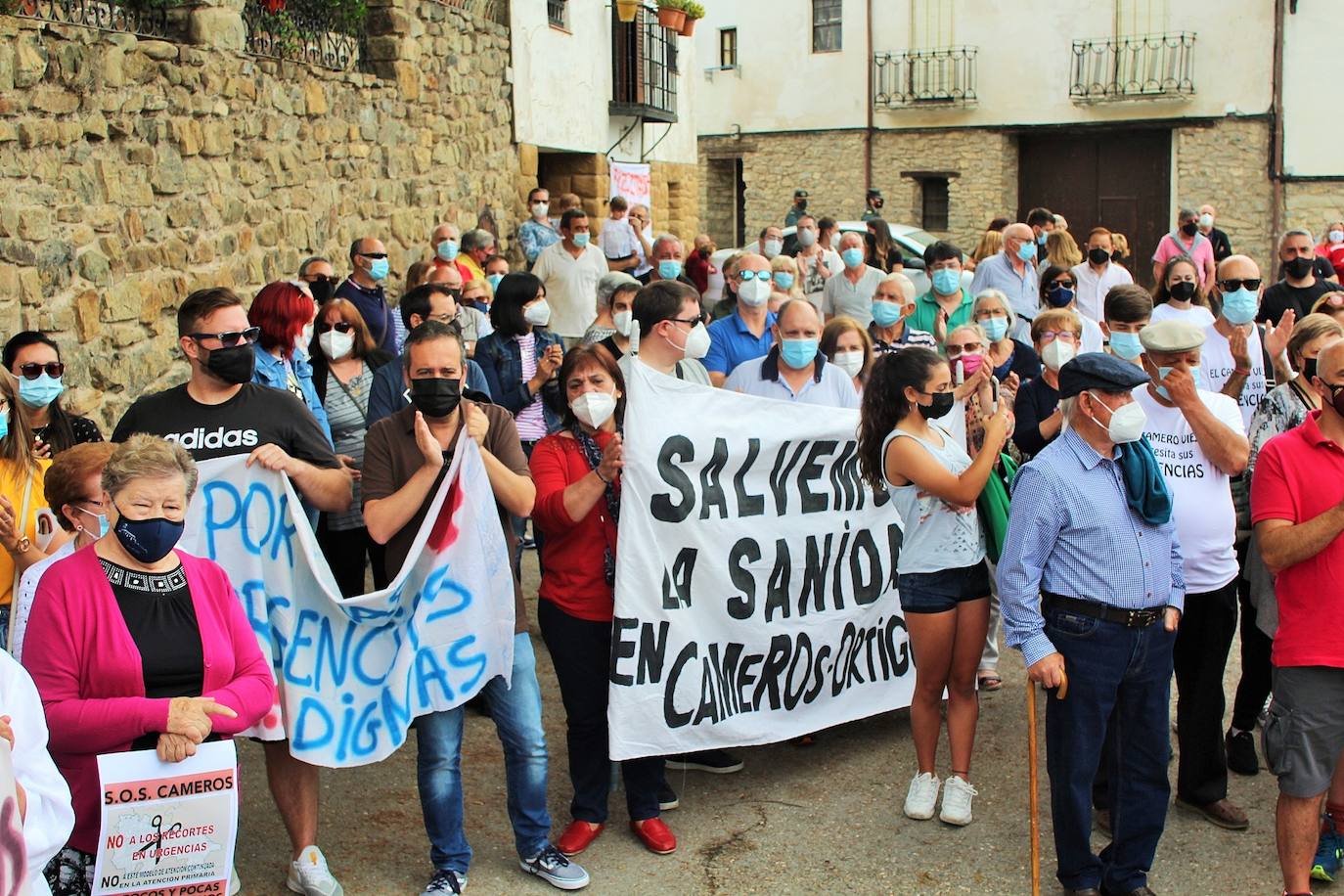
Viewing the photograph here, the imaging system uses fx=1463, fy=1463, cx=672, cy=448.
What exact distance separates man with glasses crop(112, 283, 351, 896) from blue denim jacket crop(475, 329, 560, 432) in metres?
2.48

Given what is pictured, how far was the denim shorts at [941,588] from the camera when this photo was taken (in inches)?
205

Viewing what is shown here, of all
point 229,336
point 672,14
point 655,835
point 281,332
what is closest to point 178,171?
point 281,332

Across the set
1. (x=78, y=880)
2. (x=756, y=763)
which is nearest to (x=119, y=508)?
(x=78, y=880)

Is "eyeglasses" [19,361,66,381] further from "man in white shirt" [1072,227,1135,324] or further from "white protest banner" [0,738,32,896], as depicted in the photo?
"man in white shirt" [1072,227,1135,324]

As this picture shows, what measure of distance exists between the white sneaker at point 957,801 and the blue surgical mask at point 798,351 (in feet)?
6.75

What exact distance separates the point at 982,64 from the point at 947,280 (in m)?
21.9

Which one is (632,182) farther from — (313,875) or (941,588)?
(313,875)

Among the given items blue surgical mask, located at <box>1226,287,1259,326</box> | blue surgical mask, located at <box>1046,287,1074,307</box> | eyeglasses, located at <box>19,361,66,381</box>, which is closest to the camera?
eyeglasses, located at <box>19,361,66,381</box>

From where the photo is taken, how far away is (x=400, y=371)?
6.26 metres

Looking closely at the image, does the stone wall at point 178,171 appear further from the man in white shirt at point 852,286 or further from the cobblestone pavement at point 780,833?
the man in white shirt at point 852,286

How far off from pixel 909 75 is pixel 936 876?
27.3 m

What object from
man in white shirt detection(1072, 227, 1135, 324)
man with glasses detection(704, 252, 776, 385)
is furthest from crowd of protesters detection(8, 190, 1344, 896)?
man in white shirt detection(1072, 227, 1135, 324)

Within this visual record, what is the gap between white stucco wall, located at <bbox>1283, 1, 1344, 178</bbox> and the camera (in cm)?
2592

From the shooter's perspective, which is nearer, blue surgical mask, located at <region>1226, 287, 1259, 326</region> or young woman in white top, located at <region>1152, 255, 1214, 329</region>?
blue surgical mask, located at <region>1226, 287, 1259, 326</region>
